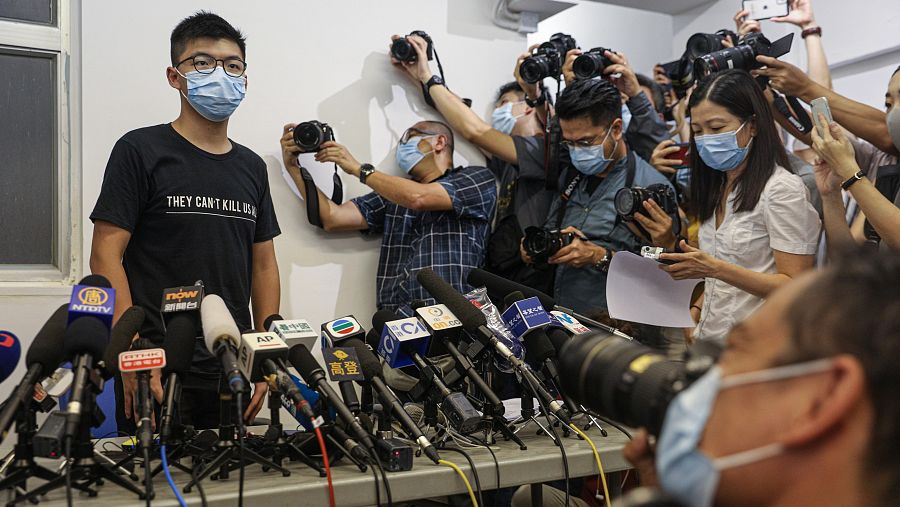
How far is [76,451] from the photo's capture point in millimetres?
1517

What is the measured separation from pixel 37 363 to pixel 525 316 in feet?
3.39

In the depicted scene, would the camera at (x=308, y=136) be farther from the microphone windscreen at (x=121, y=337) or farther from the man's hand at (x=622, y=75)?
the microphone windscreen at (x=121, y=337)

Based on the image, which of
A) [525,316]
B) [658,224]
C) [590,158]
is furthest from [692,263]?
[590,158]

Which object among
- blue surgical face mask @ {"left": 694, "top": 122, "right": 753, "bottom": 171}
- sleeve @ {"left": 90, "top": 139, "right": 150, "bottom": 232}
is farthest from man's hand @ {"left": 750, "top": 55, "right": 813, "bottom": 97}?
sleeve @ {"left": 90, "top": 139, "right": 150, "bottom": 232}

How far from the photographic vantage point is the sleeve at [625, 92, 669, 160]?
11.8 ft

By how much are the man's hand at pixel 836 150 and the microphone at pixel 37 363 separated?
208 centimetres

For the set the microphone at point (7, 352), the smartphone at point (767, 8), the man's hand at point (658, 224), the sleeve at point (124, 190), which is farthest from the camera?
the smartphone at point (767, 8)

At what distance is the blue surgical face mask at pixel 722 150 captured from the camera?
8.57ft

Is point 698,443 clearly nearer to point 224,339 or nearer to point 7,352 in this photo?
point 224,339

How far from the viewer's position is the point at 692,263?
7.96ft

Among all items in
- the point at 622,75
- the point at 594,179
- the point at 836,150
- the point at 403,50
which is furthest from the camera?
the point at 403,50

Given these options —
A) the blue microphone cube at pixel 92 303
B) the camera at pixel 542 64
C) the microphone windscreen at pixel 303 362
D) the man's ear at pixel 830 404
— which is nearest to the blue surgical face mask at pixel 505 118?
the camera at pixel 542 64

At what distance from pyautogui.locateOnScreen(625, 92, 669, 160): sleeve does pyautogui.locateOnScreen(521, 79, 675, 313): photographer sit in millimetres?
417

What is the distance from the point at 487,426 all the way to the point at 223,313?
2.26ft
